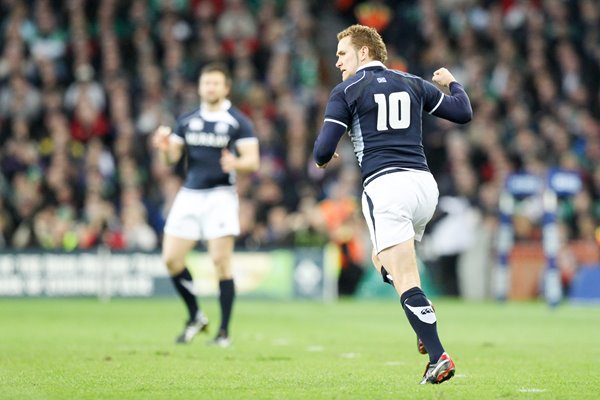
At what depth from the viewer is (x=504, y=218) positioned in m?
21.2

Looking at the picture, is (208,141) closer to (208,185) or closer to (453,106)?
(208,185)

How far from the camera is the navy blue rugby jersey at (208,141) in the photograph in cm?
1217

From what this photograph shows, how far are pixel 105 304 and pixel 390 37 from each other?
10.8 metres

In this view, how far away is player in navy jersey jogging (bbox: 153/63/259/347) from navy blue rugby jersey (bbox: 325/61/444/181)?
366 centimetres

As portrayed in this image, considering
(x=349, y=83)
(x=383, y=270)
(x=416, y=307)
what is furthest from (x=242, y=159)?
(x=416, y=307)

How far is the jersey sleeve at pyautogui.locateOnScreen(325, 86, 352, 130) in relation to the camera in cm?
823

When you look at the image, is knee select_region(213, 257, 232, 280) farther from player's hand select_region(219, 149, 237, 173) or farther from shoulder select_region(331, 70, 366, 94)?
shoulder select_region(331, 70, 366, 94)

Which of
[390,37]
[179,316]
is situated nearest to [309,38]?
[390,37]

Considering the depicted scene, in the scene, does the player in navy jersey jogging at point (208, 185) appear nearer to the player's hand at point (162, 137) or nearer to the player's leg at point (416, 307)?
the player's hand at point (162, 137)

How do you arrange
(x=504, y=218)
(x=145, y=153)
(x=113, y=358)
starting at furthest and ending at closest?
(x=145, y=153) < (x=504, y=218) < (x=113, y=358)

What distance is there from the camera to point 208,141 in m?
12.2

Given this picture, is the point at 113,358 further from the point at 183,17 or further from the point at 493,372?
the point at 183,17

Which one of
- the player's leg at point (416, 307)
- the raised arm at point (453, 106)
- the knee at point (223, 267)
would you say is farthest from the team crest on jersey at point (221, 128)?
the player's leg at point (416, 307)

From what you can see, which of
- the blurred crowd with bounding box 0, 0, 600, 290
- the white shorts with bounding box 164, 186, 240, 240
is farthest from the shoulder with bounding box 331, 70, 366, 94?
the blurred crowd with bounding box 0, 0, 600, 290
